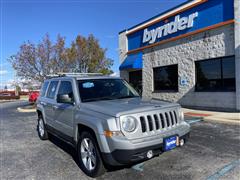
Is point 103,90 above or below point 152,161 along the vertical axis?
above

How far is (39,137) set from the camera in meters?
7.08

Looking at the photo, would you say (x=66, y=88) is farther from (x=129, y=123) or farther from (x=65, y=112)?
(x=129, y=123)

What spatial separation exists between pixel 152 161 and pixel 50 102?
10.6ft

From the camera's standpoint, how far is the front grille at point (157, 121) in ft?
11.5

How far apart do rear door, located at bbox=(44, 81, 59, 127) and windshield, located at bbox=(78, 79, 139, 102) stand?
4.26 ft

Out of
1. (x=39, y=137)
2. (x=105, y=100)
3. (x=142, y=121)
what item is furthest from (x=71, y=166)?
(x=39, y=137)

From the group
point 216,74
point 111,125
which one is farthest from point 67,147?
point 216,74

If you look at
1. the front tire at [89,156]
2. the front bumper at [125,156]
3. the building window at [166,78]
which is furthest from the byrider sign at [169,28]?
the front bumper at [125,156]

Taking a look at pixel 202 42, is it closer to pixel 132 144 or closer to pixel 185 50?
pixel 185 50

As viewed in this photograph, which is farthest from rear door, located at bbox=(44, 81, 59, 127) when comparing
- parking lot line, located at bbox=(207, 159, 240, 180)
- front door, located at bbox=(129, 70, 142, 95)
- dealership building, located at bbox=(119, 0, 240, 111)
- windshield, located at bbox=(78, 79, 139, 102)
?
front door, located at bbox=(129, 70, 142, 95)

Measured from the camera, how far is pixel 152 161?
4.45 meters

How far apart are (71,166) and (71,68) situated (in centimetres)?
1711

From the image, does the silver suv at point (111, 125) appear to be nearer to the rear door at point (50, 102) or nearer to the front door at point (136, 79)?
the rear door at point (50, 102)

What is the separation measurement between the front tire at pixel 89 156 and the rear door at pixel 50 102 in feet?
6.08
